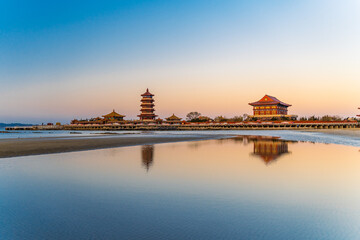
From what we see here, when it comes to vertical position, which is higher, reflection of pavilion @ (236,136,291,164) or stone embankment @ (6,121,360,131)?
stone embankment @ (6,121,360,131)

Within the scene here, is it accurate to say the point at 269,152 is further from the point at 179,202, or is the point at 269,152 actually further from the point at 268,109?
the point at 268,109

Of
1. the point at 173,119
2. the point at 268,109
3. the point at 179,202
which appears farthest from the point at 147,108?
the point at 179,202

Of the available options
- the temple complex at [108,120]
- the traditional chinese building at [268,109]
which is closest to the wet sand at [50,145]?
the traditional chinese building at [268,109]

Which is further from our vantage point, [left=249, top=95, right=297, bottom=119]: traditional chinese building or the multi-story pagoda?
the multi-story pagoda

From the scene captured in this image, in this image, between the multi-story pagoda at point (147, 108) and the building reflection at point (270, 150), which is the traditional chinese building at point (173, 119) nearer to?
the multi-story pagoda at point (147, 108)

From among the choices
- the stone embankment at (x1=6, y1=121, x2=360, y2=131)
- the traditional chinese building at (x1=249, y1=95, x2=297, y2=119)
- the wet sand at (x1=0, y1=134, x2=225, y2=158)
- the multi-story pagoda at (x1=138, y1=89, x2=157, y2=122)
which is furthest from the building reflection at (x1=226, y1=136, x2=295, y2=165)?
the multi-story pagoda at (x1=138, y1=89, x2=157, y2=122)

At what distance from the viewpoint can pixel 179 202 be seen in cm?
691

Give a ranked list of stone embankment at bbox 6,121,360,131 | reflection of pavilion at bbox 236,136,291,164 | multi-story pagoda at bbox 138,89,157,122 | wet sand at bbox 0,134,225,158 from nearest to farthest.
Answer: reflection of pavilion at bbox 236,136,291,164, wet sand at bbox 0,134,225,158, stone embankment at bbox 6,121,360,131, multi-story pagoda at bbox 138,89,157,122

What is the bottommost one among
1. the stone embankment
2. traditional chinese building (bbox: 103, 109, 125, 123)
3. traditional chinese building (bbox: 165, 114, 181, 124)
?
the stone embankment

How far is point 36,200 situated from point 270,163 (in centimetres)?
1036

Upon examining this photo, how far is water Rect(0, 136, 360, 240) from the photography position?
5000mm

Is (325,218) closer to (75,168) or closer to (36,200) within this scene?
(36,200)

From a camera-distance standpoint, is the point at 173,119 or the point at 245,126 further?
the point at 173,119

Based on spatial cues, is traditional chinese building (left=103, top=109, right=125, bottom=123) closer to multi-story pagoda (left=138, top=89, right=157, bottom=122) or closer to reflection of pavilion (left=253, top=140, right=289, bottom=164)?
multi-story pagoda (left=138, top=89, right=157, bottom=122)
